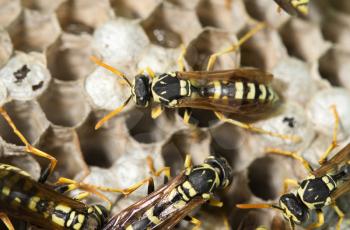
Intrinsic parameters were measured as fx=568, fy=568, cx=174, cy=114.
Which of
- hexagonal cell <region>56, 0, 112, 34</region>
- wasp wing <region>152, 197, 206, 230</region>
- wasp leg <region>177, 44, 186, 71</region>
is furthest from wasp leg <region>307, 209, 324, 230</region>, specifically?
hexagonal cell <region>56, 0, 112, 34</region>

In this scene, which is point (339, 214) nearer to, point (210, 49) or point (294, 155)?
point (294, 155)

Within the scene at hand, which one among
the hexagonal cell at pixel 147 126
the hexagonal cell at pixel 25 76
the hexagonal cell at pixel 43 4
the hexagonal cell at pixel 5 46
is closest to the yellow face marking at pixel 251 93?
the hexagonal cell at pixel 147 126

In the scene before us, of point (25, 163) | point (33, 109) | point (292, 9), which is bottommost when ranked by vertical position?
point (25, 163)

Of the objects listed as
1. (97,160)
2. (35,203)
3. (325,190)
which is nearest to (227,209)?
(325,190)

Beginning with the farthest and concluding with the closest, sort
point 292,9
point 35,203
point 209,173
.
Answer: point 292,9
point 209,173
point 35,203

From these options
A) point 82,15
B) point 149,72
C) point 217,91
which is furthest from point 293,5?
point 82,15

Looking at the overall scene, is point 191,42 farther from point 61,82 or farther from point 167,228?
point 167,228

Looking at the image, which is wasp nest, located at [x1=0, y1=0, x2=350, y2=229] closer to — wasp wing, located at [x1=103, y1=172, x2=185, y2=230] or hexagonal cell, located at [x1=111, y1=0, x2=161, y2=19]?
hexagonal cell, located at [x1=111, y1=0, x2=161, y2=19]

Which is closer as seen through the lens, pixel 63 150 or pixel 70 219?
pixel 70 219
